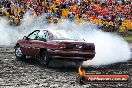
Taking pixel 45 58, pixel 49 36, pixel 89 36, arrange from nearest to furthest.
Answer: pixel 45 58, pixel 49 36, pixel 89 36

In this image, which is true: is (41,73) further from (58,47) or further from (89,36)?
(89,36)

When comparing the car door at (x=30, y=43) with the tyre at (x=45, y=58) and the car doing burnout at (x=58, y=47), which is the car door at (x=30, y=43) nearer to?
the car doing burnout at (x=58, y=47)

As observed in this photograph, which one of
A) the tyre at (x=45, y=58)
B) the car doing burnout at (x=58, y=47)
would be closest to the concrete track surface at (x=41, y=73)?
the tyre at (x=45, y=58)

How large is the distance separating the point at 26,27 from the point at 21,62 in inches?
622

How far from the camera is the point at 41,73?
516 inches

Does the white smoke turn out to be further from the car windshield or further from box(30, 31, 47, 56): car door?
box(30, 31, 47, 56): car door

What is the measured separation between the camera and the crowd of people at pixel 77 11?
3419 cm

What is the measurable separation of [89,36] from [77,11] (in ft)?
51.1

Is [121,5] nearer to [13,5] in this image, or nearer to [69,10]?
[69,10]

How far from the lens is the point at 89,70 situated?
14.5 metres

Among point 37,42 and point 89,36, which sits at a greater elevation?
point 37,42

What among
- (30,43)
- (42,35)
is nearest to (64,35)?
(42,35)

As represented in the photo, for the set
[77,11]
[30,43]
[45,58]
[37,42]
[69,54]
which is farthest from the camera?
[77,11]

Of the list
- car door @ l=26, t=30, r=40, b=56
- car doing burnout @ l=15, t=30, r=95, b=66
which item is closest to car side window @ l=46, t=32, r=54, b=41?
car doing burnout @ l=15, t=30, r=95, b=66
